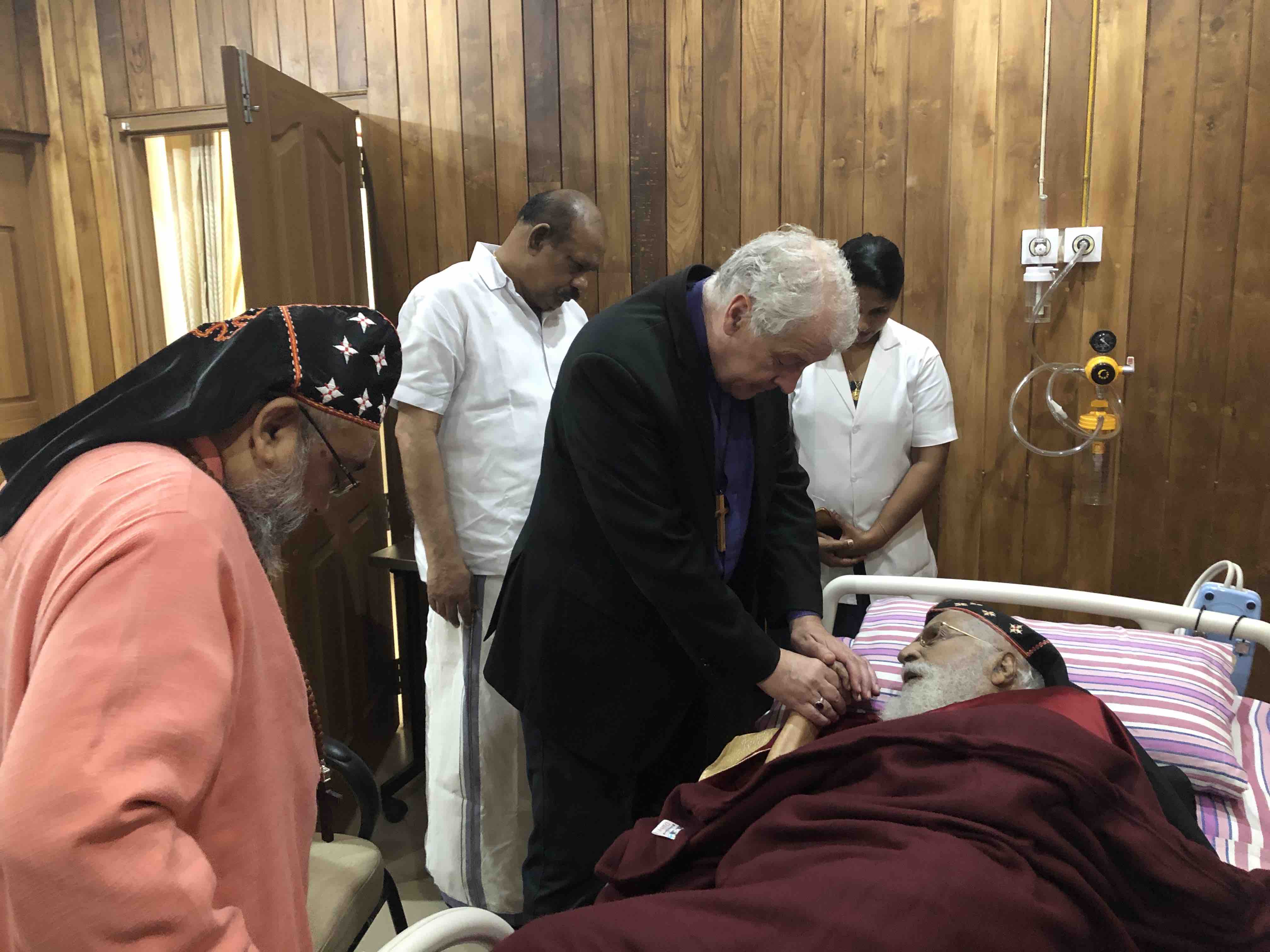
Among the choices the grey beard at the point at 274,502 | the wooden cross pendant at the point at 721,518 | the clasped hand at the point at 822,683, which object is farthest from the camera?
the wooden cross pendant at the point at 721,518

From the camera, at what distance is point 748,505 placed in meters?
1.82

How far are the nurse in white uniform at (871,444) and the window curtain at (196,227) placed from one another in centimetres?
282

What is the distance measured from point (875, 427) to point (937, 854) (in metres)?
1.46

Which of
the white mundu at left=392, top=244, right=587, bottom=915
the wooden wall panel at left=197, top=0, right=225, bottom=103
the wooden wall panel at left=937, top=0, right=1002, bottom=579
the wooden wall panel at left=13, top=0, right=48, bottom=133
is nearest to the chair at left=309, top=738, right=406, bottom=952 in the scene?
the white mundu at left=392, top=244, right=587, bottom=915

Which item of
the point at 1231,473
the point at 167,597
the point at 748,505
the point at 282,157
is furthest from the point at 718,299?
the point at 1231,473

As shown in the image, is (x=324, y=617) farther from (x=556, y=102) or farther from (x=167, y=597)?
(x=167, y=597)

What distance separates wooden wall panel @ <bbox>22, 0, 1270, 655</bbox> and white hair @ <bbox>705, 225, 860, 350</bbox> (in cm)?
115

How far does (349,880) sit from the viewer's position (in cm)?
168

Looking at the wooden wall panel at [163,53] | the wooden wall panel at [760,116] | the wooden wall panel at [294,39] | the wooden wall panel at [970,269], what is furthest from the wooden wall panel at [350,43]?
the wooden wall panel at [970,269]

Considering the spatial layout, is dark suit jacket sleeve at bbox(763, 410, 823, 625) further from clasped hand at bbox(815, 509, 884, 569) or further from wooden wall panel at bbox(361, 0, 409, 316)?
wooden wall panel at bbox(361, 0, 409, 316)

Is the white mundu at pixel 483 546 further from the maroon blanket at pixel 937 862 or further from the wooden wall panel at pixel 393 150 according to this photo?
the maroon blanket at pixel 937 862

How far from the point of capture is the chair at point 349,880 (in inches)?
62.7

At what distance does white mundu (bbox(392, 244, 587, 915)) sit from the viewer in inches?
89.8

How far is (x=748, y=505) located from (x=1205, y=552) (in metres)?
1.49
